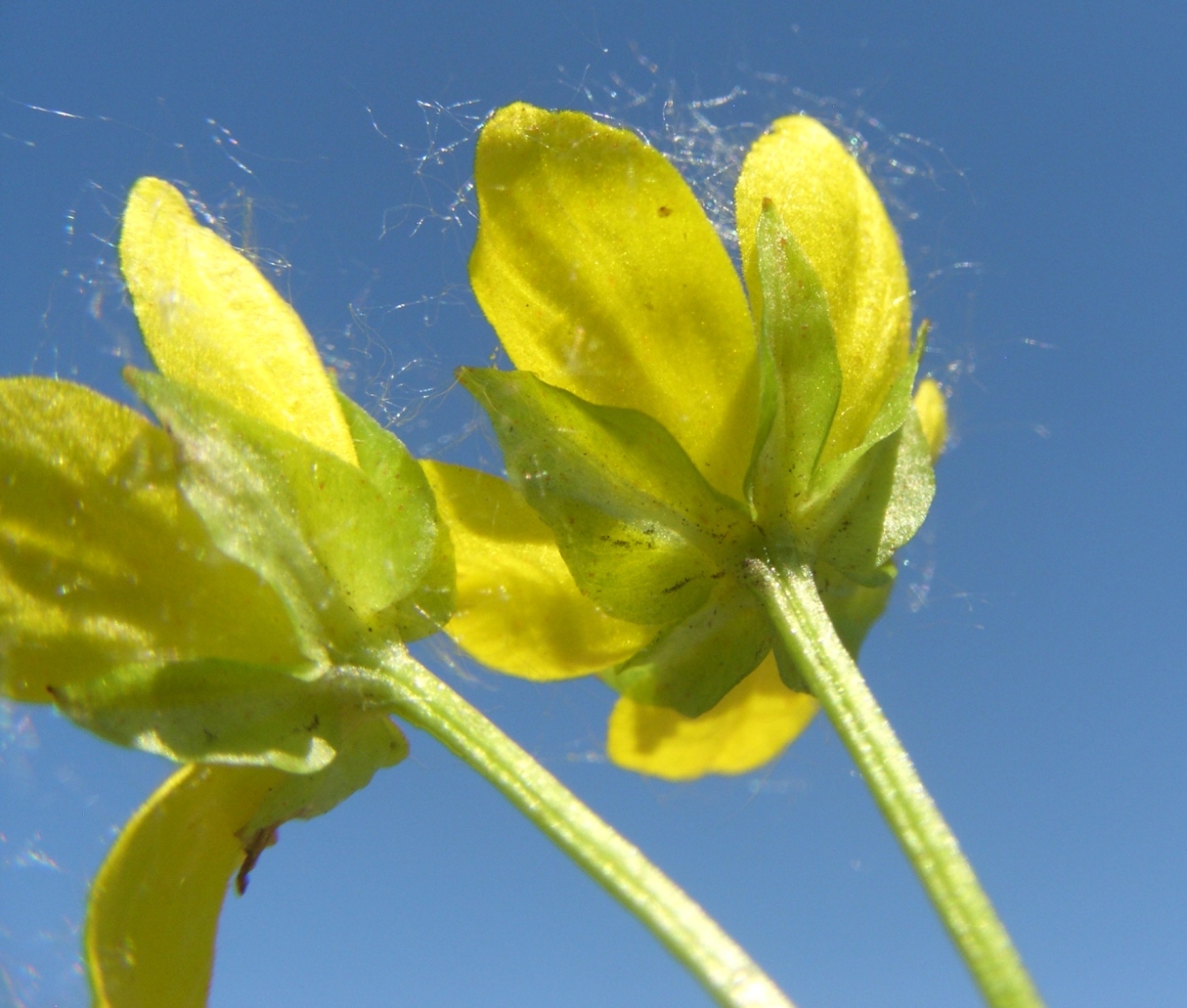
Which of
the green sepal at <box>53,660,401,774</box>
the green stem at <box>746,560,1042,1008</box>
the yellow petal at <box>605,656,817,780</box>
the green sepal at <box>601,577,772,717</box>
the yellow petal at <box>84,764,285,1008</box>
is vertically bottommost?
the yellow petal at <box>84,764,285,1008</box>

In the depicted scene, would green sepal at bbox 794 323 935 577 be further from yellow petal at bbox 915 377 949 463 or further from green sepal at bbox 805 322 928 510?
yellow petal at bbox 915 377 949 463

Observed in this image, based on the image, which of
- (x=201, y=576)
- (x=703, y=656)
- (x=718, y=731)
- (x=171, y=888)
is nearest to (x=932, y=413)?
(x=703, y=656)

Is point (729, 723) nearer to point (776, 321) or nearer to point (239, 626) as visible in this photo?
point (776, 321)

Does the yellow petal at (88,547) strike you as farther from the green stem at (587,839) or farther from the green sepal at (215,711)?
the green stem at (587,839)

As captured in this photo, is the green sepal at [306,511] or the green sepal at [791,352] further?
the green sepal at [791,352]

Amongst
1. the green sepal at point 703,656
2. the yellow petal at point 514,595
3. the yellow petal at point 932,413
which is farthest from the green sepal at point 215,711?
the yellow petal at point 932,413

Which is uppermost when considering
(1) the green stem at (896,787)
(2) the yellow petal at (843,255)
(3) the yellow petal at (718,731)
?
(2) the yellow petal at (843,255)

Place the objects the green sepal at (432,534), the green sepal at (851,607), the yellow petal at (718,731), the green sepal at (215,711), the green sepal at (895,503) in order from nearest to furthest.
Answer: the green sepal at (215,711)
the green sepal at (432,534)
the green sepal at (895,503)
the green sepal at (851,607)
the yellow petal at (718,731)

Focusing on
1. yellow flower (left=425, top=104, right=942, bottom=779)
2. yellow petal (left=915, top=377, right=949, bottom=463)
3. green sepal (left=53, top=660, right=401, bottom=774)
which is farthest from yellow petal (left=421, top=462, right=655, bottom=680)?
yellow petal (left=915, top=377, right=949, bottom=463)
